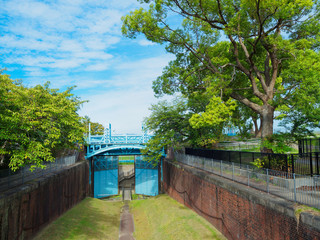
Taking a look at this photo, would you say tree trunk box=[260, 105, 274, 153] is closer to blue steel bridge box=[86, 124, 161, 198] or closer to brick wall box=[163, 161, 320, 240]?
brick wall box=[163, 161, 320, 240]

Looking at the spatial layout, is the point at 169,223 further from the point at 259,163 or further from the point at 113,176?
the point at 113,176

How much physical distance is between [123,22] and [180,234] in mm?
18368

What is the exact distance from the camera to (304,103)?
16766 millimetres

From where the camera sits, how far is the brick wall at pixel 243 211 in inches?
366

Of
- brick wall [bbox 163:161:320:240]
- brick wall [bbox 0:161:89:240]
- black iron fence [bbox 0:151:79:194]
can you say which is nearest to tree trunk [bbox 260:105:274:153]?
brick wall [bbox 163:161:320:240]

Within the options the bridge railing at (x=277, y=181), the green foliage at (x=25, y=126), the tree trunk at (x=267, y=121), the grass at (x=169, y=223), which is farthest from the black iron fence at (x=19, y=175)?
A: the tree trunk at (x=267, y=121)

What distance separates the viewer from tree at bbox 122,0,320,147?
16.5 meters

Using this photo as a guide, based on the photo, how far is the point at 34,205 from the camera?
15461 mm

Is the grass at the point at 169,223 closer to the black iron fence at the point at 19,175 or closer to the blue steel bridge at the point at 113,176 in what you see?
the black iron fence at the point at 19,175

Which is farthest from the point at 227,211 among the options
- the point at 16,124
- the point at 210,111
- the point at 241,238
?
the point at 16,124

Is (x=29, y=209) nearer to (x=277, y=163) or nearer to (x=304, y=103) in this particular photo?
(x=277, y=163)

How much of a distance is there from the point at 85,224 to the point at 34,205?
6.50 metres

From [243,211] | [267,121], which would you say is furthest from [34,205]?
[267,121]

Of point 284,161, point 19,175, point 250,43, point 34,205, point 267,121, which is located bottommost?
point 34,205
